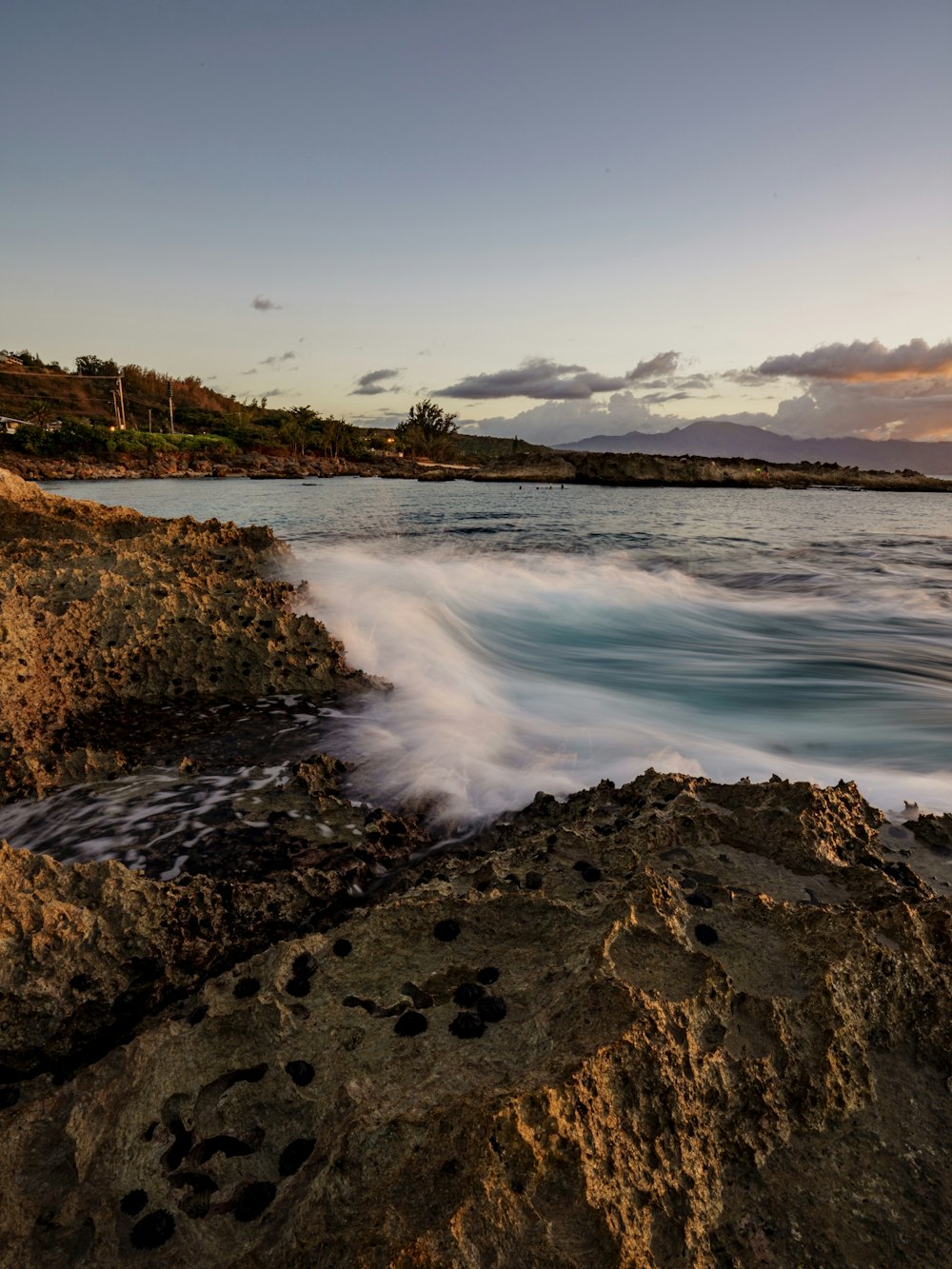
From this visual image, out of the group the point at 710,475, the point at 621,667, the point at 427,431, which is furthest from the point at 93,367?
the point at 621,667

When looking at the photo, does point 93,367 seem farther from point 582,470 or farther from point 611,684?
point 611,684

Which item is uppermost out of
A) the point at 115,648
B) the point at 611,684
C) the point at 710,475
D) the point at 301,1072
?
the point at 710,475

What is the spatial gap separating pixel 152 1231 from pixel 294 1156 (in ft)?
1.17

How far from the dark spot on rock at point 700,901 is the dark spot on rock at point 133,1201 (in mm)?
2030

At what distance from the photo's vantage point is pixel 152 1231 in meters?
1.66

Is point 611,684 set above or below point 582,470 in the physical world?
below

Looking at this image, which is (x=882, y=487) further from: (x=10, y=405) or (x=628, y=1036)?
(x=10, y=405)

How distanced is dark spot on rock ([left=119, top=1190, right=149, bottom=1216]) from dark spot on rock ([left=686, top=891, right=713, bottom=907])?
203cm

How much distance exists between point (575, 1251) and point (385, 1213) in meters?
0.46

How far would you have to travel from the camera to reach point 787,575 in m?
18.3

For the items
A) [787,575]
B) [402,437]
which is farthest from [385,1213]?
[402,437]

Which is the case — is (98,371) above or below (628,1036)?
above

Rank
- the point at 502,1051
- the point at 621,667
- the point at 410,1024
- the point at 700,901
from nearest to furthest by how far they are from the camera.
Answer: the point at 502,1051 < the point at 410,1024 < the point at 700,901 < the point at 621,667

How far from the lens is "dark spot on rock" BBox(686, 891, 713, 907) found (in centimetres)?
268
